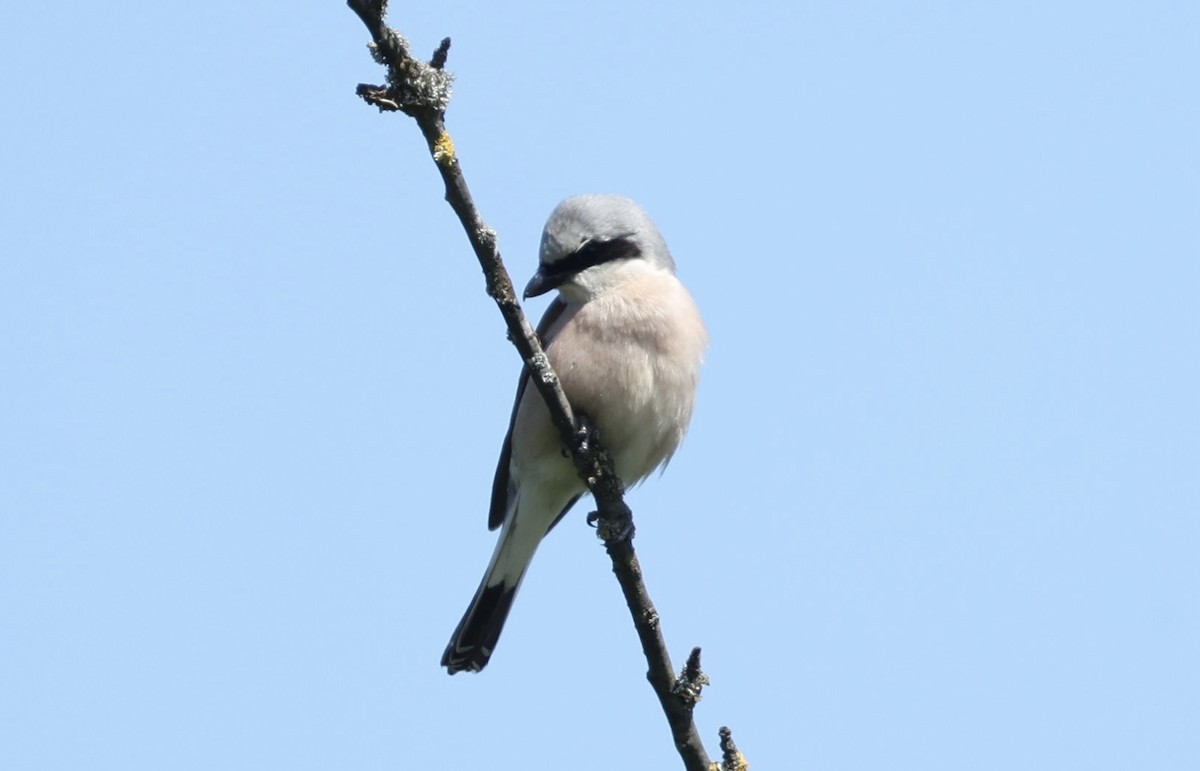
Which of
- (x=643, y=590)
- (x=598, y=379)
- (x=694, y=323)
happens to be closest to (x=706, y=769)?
(x=643, y=590)

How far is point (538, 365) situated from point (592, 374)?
1.46 meters

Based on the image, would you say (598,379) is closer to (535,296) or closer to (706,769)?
(535,296)

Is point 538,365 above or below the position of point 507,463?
below

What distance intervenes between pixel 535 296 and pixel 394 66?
8.45 feet

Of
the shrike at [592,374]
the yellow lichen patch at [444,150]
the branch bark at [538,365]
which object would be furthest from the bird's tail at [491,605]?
the yellow lichen patch at [444,150]

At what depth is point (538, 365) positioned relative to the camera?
480 centimetres

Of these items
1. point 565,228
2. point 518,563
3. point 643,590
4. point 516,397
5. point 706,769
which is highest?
point 565,228

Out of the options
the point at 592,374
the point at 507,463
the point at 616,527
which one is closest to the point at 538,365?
the point at 616,527

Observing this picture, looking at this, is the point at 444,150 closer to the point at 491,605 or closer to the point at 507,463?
the point at 507,463

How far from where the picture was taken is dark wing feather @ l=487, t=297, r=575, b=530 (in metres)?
6.85

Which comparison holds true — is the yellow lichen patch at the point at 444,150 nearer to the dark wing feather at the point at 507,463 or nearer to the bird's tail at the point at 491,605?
the dark wing feather at the point at 507,463

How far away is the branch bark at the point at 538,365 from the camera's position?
163 inches

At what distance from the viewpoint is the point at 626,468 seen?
663 cm

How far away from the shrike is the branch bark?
561 mm
